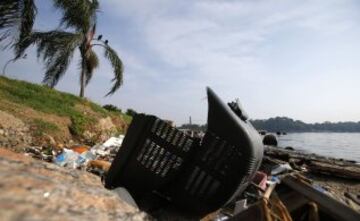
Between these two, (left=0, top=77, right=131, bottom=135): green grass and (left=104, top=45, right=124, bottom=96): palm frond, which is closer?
(left=0, top=77, right=131, bottom=135): green grass

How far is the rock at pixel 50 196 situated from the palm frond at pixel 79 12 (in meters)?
11.6

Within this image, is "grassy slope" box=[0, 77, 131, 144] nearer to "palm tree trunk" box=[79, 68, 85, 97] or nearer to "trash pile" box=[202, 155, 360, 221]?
"palm tree trunk" box=[79, 68, 85, 97]

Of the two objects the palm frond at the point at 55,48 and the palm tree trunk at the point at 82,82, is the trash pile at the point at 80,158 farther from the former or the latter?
the palm tree trunk at the point at 82,82

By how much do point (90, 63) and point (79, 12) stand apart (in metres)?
3.57

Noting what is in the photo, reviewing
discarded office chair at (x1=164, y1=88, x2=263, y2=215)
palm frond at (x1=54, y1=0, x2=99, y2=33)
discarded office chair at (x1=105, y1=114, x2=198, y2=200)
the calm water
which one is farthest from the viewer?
the calm water

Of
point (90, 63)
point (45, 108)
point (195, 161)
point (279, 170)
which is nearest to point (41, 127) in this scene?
point (45, 108)

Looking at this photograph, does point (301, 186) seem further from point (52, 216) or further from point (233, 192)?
point (52, 216)

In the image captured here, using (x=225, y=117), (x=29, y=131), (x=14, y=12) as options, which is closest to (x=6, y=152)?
(x=225, y=117)

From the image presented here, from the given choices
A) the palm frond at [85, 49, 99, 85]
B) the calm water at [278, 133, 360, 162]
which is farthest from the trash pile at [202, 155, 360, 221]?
the calm water at [278, 133, 360, 162]

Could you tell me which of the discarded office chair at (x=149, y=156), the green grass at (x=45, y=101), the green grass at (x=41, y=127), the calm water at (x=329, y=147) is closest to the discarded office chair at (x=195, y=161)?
the discarded office chair at (x=149, y=156)

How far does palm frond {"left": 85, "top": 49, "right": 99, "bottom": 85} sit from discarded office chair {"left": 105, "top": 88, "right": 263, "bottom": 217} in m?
12.9

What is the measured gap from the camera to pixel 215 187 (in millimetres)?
3445

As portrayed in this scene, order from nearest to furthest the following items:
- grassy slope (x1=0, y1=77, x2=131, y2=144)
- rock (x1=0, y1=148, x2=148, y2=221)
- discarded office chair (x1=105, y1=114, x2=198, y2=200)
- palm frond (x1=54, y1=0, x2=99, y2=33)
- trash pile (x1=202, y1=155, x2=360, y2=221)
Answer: rock (x1=0, y1=148, x2=148, y2=221) < trash pile (x1=202, y1=155, x2=360, y2=221) < discarded office chair (x1=105, y1=114, x2=198, y2=200) < grassy slope (x1=0, y1=77, x2=131, y2=144) < palm frond (x1=54, y1=0, x2=99, y2=33)

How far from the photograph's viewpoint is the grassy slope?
27.2ft
